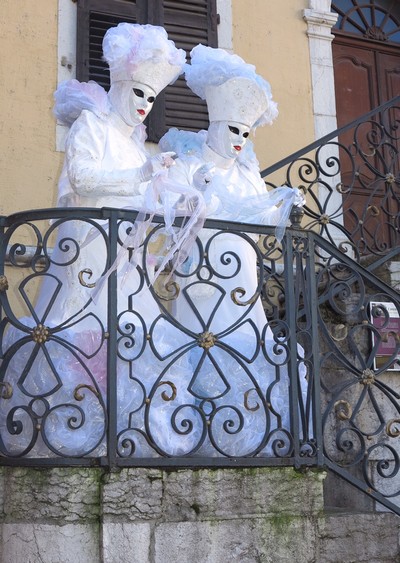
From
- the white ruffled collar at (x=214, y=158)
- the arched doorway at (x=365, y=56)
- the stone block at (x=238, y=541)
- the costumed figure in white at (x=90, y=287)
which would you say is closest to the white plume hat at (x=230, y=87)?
the white ruffled collar at (x=214, y=158)

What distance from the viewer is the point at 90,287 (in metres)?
5.09

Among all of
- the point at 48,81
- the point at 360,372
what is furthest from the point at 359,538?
the point at 48,81

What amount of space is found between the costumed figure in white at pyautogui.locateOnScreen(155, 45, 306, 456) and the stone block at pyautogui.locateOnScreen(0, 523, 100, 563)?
2.42 ft

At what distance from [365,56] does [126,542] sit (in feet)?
21.4

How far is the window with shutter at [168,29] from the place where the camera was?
27.0ft

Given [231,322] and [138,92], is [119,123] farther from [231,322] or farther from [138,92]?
[231,322]

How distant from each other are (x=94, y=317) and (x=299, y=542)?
146cm

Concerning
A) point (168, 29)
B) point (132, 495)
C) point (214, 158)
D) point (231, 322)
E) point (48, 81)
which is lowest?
point (132, 495)

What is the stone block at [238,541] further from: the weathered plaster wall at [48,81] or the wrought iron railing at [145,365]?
the weathered plaster wall at [48,81]

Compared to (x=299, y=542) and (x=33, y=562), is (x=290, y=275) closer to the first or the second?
(x=299, y=542)

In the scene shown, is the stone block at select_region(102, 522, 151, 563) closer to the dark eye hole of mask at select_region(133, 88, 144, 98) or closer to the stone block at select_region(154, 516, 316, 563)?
the stone block at select_region(154, 516, 316, 563)

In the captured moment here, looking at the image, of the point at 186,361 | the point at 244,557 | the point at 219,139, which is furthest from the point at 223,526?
the point at 219,139

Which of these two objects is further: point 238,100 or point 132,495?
point 238,100

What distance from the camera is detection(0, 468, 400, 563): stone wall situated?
185 inches
